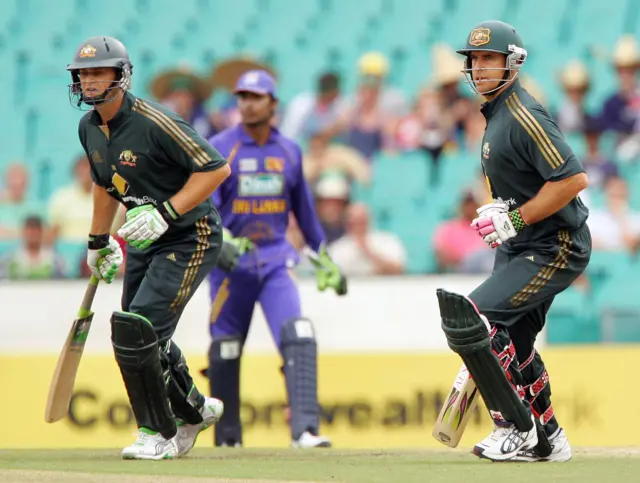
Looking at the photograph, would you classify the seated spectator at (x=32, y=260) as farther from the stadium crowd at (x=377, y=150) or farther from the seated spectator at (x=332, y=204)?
the seated spectator at (x=332, y=204)

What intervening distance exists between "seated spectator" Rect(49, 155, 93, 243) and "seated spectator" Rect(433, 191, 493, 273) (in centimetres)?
306

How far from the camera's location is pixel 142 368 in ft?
18.0

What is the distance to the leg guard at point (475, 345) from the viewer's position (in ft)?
16.8

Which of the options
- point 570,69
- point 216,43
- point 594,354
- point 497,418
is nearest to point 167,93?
point 216,43

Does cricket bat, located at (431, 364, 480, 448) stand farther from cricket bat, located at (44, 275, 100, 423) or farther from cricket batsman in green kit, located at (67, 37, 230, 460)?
cricket bat, located at (44, 275, 100, 423)

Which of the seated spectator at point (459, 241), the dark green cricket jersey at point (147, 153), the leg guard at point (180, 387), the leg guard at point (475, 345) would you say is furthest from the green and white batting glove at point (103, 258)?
the seated spectator at point (459, 241)

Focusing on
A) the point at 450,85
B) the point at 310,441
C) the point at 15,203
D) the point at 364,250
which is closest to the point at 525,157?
the point at 310,441

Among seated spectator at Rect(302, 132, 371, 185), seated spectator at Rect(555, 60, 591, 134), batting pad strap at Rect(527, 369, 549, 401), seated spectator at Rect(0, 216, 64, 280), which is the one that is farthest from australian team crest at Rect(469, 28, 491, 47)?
seated spectator at Rect(555, 60, 591, 134)

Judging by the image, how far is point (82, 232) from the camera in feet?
35.6

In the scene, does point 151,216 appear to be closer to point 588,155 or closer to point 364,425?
point 364,425

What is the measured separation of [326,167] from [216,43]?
79.5 inches

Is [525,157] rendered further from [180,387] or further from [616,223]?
[616,223]

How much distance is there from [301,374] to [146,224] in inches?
88.4

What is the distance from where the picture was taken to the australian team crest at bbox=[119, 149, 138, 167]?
5.64 m
